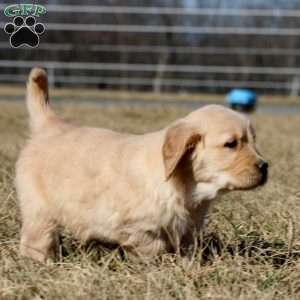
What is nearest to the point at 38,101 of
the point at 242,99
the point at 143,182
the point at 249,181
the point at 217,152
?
the point at 143,182

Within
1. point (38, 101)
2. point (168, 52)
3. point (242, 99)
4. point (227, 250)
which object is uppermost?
point (38, 101)

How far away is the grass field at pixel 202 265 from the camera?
2192 mm

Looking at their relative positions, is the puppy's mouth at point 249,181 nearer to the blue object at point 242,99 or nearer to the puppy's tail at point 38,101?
the puppy's tail at point 38,101

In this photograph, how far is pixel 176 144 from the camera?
2408 millimetres

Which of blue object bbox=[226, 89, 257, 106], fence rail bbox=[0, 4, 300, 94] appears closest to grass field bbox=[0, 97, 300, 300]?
blue object bbox=[226, 89, 257, 106]

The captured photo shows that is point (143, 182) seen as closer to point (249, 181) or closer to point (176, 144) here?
point (176, 144)

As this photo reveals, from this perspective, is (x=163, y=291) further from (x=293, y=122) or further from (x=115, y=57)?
(x=115, y=57)

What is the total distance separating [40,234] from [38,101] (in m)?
0.74

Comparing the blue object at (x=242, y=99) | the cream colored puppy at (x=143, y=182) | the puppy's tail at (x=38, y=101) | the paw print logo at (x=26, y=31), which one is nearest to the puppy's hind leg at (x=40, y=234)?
the cream colored puppy at (x=143, y=182)

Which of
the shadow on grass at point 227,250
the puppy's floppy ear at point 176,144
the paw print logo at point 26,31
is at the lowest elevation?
the shadow on grass at point 227,250

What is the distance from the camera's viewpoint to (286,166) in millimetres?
4844

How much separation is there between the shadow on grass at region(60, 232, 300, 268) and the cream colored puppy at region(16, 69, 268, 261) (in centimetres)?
6

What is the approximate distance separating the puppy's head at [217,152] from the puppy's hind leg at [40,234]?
0.62 m

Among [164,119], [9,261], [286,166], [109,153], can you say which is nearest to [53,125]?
[109,153]
